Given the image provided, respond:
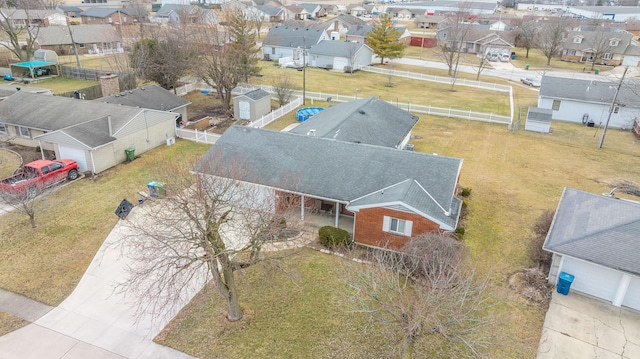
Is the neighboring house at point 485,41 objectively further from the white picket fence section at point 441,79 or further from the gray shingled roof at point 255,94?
the gray shingled roof at point 255,94

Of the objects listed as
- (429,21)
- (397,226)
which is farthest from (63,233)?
(429,21)

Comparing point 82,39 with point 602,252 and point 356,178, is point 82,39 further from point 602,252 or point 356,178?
point 602,252

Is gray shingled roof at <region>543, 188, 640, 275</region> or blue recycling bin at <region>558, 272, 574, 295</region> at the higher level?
gray shingled roof at <region>543, 188, 640, 275</region>

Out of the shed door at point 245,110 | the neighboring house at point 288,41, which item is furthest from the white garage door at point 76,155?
the neighboring house at point 288,41

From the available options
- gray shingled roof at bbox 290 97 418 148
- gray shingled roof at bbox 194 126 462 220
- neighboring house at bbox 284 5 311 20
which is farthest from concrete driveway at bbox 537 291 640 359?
neighboring house at bbox 284 5 311 20

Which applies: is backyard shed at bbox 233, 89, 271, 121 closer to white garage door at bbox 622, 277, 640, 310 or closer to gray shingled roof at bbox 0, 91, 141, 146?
gray shingled roof at bbox 0, 91, 141, 146

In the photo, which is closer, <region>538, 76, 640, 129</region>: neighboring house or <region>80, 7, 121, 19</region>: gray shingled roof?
<region>538, 76, 640, 129</region>: neighboring house

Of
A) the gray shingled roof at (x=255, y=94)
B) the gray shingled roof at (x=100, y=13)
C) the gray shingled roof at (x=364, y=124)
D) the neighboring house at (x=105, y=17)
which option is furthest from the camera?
the neighboring house at (x=105, y=17)
